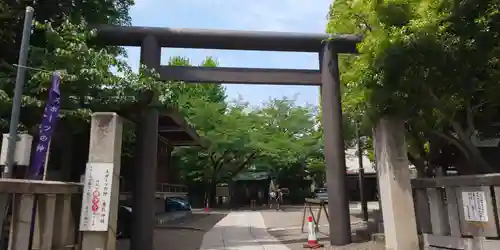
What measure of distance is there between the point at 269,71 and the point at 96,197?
242 inches

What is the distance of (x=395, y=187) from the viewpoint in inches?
356

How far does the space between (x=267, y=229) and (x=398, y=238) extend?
28.0ft

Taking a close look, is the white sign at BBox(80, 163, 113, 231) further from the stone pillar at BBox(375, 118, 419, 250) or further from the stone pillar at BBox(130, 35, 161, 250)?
the stone pillar at BBox(375, 118, 419, 250)

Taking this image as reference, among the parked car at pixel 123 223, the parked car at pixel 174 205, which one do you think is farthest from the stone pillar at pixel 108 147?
the parked car at pixel 174 205

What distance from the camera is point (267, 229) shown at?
1677 centimetres

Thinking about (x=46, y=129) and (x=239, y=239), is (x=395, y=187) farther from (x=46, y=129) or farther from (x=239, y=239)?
(x=46, y=129)

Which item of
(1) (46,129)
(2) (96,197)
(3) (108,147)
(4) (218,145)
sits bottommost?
(2) (96,197)

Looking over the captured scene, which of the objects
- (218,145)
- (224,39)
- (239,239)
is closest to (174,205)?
(218,145)

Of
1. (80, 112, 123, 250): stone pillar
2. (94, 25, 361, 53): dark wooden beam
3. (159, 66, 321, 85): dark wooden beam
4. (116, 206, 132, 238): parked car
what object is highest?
(94, 25, 361, 53): dark wooden beam

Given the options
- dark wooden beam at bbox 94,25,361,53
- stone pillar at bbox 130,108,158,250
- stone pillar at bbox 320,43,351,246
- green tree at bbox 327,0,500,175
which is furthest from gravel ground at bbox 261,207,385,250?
dark wooden beam at bbox 94,25,361,53

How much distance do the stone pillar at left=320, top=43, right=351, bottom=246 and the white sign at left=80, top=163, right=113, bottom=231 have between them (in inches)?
242

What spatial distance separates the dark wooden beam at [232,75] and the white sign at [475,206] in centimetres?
596

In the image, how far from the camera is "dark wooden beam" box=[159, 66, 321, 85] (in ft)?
39.0

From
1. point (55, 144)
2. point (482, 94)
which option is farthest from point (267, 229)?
point (482, 94)
